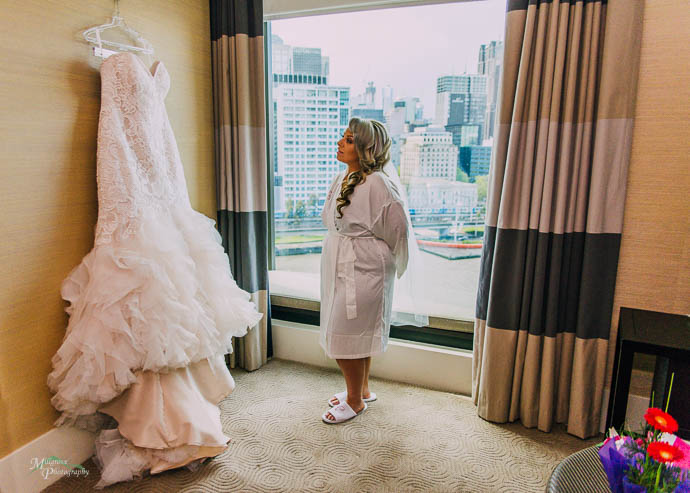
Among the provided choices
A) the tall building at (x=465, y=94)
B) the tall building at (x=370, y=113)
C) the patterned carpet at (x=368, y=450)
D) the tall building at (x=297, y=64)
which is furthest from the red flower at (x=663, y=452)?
the tall building at (x=297, y=64)

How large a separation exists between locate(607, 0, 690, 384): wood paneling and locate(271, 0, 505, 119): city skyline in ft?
2.37

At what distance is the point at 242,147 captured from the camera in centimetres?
256

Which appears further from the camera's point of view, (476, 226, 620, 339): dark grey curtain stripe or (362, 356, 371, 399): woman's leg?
(362, 356, 371, 399): woman's leg

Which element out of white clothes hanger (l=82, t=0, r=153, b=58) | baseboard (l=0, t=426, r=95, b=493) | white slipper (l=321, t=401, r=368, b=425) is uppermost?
white clothes hanger (l=82, t=0, r=153, b=58)

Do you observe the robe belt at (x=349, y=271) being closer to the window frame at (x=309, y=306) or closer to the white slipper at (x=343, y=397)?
the white slipper at (x=343, y=397)

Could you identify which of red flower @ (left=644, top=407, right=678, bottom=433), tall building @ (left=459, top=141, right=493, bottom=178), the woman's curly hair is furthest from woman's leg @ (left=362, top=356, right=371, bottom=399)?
red flower @ (left=644, top=407, right=678, bottom=433)

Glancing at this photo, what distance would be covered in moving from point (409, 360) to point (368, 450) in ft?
2.24

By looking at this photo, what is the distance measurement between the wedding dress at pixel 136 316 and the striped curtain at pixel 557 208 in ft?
4.50

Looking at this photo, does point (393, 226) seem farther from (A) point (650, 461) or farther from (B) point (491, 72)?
(A) point (650, 461)

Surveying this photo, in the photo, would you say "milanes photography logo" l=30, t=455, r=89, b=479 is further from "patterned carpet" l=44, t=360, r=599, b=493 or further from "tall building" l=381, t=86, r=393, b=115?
"tall building" l=381, t=86, r=393, b=115

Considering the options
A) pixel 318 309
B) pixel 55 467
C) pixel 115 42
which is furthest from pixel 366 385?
pixel 115 42

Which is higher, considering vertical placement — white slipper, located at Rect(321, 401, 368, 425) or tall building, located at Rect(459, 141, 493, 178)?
tall building, located at Rect(459, 141, 493, 178)

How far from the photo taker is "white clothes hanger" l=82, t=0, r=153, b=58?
72.7 inches

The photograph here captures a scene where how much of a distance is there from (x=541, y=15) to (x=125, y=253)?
1.99 m
